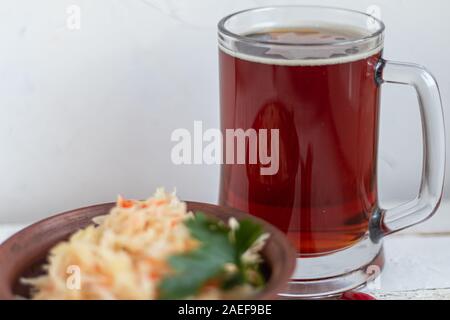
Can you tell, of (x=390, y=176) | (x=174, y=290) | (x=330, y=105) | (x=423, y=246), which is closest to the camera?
(x=174, y=290)

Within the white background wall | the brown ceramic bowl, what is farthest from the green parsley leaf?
the white background wall

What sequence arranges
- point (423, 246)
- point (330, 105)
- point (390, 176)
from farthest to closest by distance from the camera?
1. point (390, 176)
2. point (423, 246)
3. point (330, 105)

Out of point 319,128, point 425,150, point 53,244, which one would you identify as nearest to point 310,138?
point 319,128

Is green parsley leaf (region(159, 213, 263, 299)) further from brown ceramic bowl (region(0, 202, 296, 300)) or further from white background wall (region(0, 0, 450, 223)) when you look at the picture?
white background wall (region(0, 0, 450, 223))

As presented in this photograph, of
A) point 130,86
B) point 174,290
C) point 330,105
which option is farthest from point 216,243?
point 130,86

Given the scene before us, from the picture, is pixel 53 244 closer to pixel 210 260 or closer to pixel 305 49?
pixel 210 260

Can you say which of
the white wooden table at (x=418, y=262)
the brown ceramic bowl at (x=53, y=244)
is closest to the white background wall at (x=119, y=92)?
the white wooden table at (x=418, y=262)
